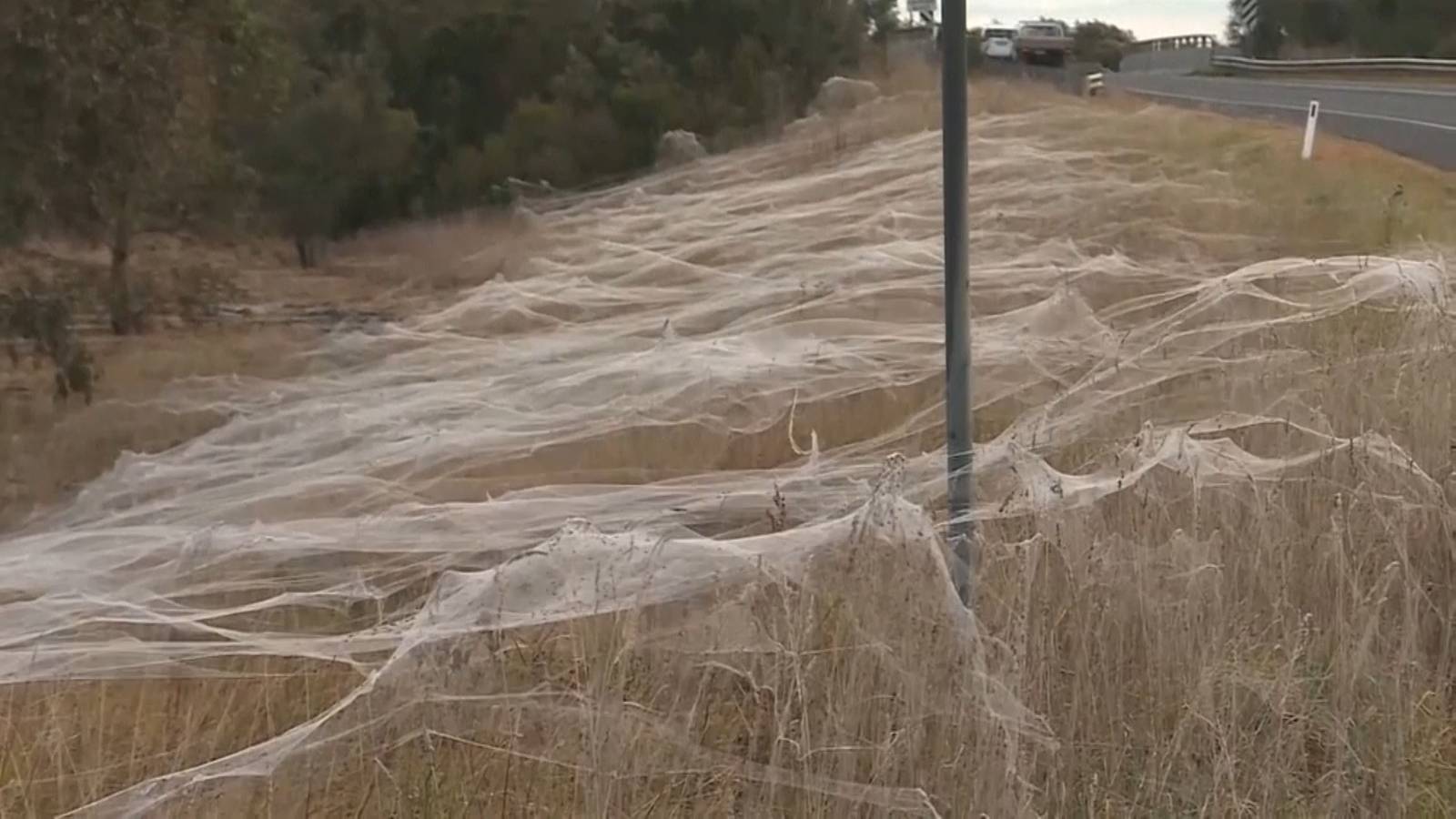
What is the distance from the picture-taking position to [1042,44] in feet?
129

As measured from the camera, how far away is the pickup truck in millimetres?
39094

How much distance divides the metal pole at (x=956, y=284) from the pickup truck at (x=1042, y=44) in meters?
36.3

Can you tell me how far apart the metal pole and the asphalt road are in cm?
Result: 1356

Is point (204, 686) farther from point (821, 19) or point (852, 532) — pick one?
point (821, 19)

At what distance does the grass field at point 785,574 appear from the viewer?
9.96 ft

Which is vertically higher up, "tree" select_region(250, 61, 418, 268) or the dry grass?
"tree" select_region(250, 61, 418, 268)

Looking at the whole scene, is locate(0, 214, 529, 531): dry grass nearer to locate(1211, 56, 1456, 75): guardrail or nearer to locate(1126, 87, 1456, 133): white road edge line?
locate(1126, 87, 1456, 133): white road edge line

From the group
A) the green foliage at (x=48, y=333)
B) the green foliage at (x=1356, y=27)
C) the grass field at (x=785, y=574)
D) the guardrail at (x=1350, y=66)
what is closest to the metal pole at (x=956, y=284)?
the grass field at (x=785, y=574)

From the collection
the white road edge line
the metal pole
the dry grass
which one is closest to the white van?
the white road edge line

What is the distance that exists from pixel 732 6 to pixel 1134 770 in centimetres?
1904

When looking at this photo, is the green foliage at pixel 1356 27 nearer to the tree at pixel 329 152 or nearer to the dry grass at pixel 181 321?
the tree at pixel 329 152

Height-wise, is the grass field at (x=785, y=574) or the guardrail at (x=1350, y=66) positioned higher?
the guardrail at (x=1350, y=66)

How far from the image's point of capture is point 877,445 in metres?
5.32

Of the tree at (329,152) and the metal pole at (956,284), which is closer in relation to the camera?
the metal pole at (956,284)
